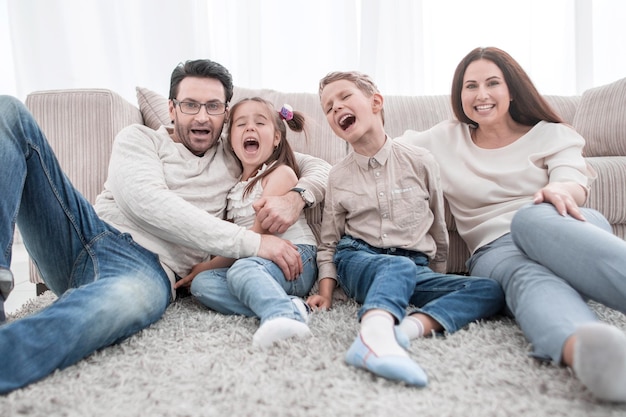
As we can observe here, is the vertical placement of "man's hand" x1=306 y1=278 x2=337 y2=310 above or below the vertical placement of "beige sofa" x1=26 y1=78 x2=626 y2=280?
below

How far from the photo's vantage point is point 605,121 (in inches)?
65.7

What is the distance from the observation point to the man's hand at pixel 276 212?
1146 millimetres

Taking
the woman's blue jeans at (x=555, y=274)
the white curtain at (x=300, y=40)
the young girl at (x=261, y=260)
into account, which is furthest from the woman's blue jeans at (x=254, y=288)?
the white curtain at (x=300, y=40)

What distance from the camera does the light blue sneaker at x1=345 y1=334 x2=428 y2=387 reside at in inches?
25.6

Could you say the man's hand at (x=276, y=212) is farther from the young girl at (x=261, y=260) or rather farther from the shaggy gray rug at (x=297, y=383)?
the shaggy gray rug at (x=297, y=383)

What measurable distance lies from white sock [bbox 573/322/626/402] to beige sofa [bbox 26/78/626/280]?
89cm

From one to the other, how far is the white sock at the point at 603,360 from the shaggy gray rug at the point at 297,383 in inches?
A: 1.1

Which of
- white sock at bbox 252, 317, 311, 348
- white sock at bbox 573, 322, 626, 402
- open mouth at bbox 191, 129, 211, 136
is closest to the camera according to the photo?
white sock at bbox 573, 322, 626, 402

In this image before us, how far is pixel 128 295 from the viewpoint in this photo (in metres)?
0.87

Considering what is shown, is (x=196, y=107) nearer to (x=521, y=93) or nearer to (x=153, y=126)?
(x=153, y=126)

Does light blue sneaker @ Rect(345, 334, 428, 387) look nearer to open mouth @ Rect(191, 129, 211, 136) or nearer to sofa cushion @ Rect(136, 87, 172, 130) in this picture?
open mouth @ Rect(191, 129, 211, 136)

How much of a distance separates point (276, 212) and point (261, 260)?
0.48 feet

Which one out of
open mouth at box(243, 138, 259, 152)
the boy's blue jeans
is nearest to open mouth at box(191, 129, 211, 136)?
open mouth at box(243, 138, 259, 152)

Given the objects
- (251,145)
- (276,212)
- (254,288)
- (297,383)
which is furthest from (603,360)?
(251,145)
